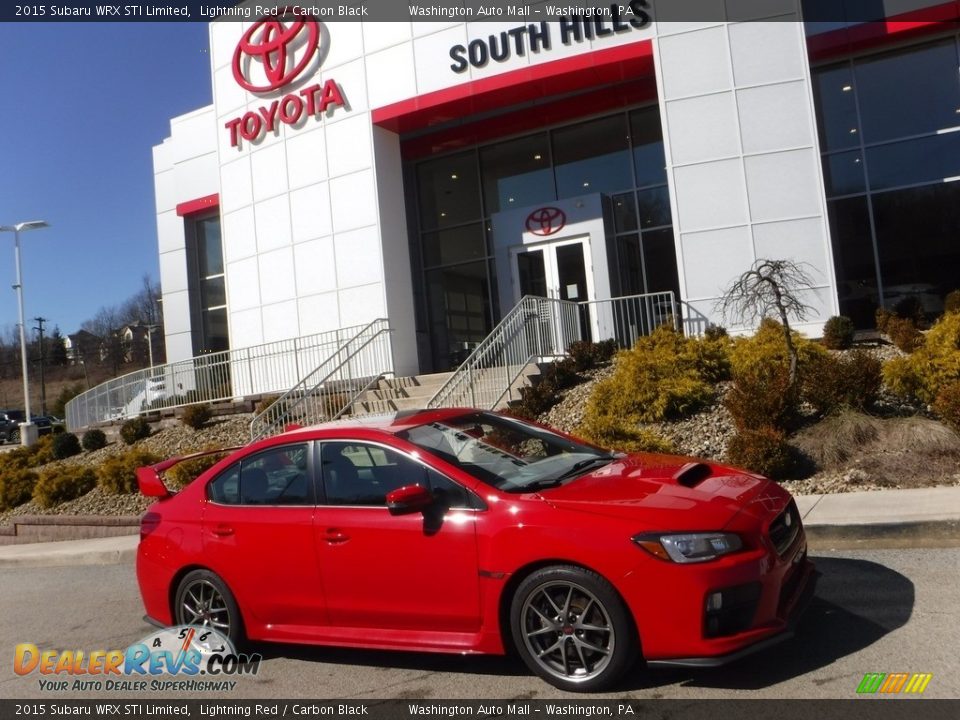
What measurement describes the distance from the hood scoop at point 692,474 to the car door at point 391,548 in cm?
117

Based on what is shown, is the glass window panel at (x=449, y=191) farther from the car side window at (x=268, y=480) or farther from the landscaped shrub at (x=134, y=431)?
the car side window at (x=268, y=480)

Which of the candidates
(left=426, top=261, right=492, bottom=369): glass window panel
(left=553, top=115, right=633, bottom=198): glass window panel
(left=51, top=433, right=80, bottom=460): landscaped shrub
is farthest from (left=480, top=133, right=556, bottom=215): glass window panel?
(left=51, top=433, right=80, bottom=460): landscaped shrub

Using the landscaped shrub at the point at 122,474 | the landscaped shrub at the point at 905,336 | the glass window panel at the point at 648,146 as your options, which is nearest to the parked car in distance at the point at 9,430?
the landscaped shrub at the point at 122,474

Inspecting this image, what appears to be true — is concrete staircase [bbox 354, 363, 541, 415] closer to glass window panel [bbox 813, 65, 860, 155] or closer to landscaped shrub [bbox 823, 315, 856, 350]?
landscaped shrub [bbox 823, 315, 856, 350]

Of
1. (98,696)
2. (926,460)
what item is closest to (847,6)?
(926,460)

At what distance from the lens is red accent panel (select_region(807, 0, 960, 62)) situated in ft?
50.4

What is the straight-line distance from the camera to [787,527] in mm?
4465

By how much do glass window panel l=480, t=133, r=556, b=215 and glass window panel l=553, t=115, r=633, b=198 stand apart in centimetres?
31

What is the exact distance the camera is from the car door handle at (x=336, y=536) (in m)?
4.77

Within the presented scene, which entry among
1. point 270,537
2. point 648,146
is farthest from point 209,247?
point 270,537

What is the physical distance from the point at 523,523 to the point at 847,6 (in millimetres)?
15719

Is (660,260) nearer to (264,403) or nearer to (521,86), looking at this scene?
(521,86)

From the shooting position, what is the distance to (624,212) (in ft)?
59.0
